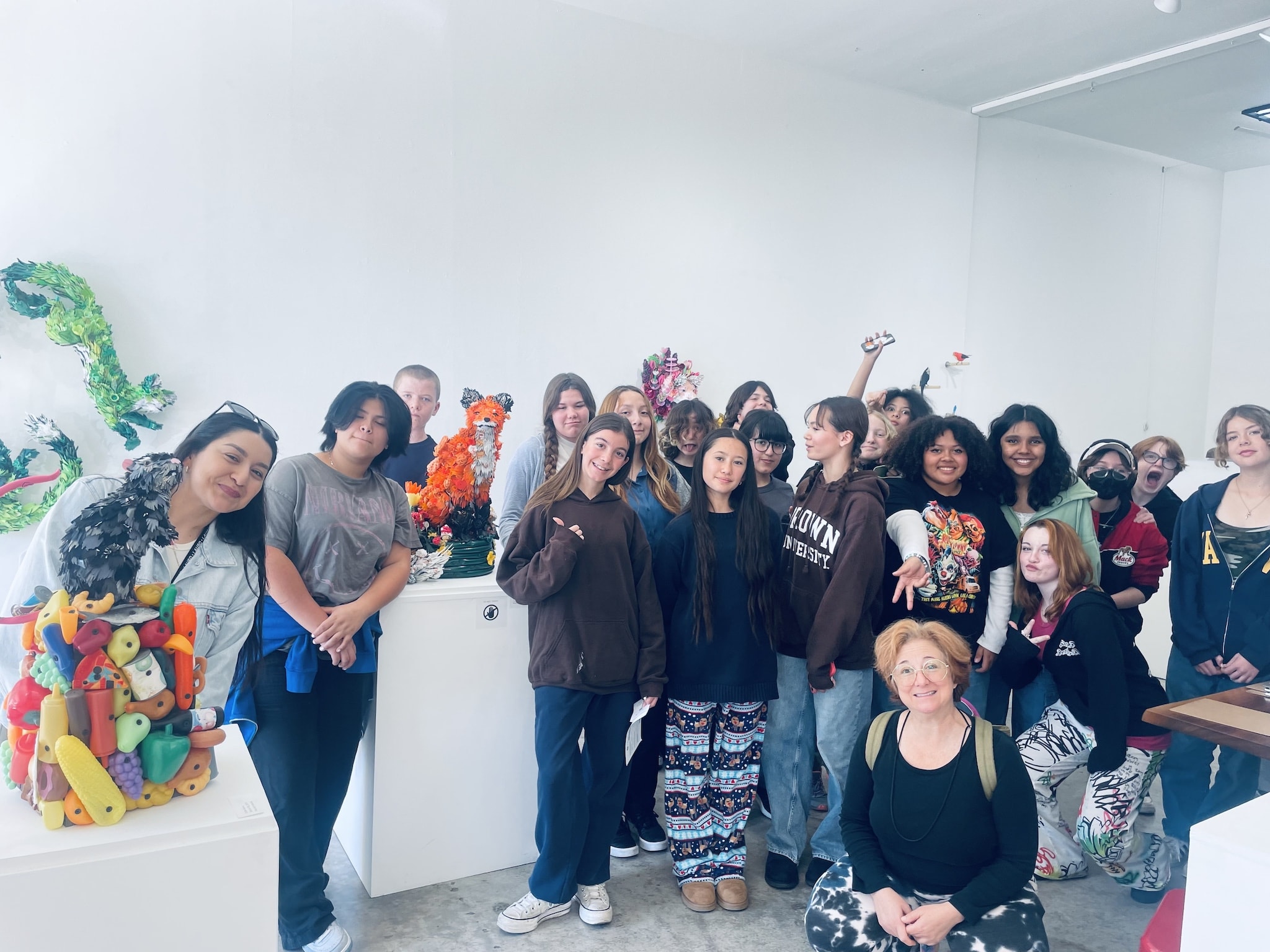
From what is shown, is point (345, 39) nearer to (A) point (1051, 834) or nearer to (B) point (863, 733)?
(B) point (863, 733)

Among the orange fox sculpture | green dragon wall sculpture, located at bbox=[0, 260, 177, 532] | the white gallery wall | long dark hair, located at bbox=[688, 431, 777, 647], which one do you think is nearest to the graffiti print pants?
long dark hair, located at bbox=[688, 431, 777, 647]

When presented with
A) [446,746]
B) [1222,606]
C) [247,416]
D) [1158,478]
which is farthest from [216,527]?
[1158,478]

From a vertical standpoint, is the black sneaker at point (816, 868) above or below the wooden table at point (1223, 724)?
below

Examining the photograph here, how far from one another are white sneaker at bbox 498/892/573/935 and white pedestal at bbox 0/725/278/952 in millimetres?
1183

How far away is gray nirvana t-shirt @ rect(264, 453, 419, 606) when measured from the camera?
2.21 meters

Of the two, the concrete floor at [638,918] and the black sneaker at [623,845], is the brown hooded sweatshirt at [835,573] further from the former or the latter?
the black sneaker at [623,845]

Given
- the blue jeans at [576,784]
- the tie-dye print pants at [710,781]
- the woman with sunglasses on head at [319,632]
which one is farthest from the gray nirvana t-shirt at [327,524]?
the tie-dye print pants at [710,781]

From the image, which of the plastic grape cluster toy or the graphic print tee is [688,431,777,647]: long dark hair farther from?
the plastic grape cluster toy

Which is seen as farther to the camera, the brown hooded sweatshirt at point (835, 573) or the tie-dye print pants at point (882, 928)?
the brown hooded sweatshirt at point (835, 573)

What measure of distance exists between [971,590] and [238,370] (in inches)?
119

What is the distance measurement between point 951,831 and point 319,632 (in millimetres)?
1523

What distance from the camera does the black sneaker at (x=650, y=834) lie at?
9.68ft

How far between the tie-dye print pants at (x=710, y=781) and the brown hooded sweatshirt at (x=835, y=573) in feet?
0.78

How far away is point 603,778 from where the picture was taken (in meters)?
2.49
